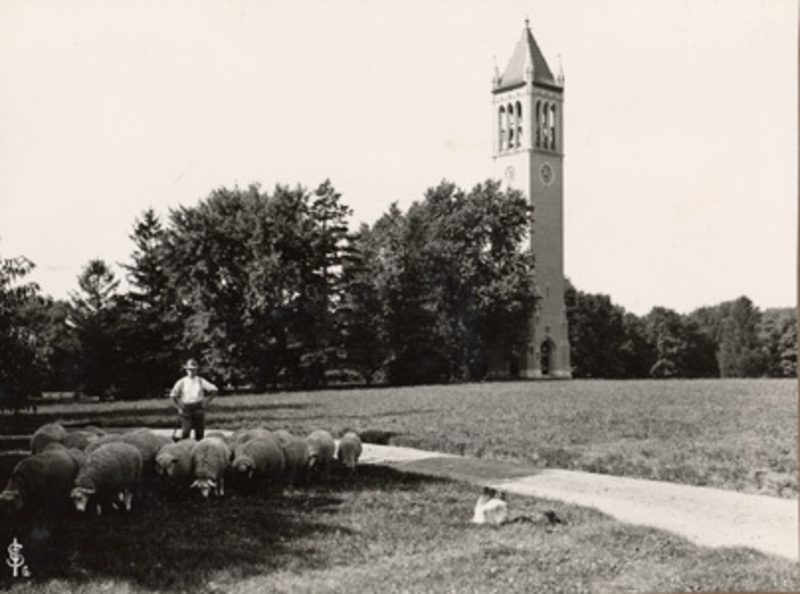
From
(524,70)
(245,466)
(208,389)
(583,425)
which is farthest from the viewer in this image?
(524,70)

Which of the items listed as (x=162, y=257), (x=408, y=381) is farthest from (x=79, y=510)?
(x=408, y=381)

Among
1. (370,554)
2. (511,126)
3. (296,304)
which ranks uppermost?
(511,126)

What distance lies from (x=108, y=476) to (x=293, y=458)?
354cm

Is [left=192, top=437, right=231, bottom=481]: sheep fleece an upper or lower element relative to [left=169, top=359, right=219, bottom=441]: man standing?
lower

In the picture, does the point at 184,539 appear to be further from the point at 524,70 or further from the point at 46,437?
the point at 524,70

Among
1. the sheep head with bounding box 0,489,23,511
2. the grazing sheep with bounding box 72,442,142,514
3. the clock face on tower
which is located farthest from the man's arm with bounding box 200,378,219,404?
the clock face on tower

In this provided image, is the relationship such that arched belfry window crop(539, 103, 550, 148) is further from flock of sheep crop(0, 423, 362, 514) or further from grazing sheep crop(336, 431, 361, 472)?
flock of sheep crop(0, 423, 362, 514)

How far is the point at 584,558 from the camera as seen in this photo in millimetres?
9906

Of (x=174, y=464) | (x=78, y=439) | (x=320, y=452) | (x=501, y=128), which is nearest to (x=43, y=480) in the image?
(x=174, y=464)

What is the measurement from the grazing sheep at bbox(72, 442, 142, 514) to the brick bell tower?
64200 millimetres

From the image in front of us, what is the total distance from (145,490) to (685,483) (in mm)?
8519

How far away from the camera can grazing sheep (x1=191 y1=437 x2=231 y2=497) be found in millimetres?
13578

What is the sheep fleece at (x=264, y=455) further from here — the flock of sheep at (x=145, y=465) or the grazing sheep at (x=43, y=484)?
the grazing sheep at (x=43, y=484)

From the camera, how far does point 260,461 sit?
14.4 meters
